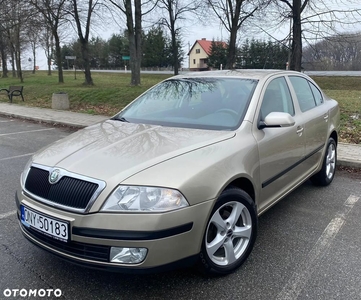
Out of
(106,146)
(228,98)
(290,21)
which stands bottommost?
(106,146)

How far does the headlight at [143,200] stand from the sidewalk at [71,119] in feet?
A: 15.1

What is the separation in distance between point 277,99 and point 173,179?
1912 millimetres

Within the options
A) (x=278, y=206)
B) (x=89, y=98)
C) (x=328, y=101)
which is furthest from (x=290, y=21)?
(x=278, y=206)

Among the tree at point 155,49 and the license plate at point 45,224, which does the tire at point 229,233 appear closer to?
the license plate at point 45,224

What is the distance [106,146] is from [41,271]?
3.75ft

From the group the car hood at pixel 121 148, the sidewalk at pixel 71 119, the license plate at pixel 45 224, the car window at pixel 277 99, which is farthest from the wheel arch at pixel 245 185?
the sidewalk at pixel 71 119

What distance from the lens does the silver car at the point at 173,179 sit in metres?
2.24

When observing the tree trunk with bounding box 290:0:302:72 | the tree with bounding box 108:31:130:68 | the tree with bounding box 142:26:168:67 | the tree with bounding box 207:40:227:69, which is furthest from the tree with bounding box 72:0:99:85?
the tree with bounding box 108:31:130:68

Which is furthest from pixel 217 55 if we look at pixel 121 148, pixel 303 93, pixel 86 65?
pixel 121 148

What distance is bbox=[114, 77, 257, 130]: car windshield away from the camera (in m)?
3.28

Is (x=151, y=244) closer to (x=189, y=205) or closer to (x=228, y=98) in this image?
(x=189, y=205)

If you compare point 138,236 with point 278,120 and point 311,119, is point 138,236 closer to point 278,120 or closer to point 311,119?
point 278,120

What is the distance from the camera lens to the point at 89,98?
15172 millimetres

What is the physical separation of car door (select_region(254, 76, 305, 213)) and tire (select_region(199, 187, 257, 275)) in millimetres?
364
